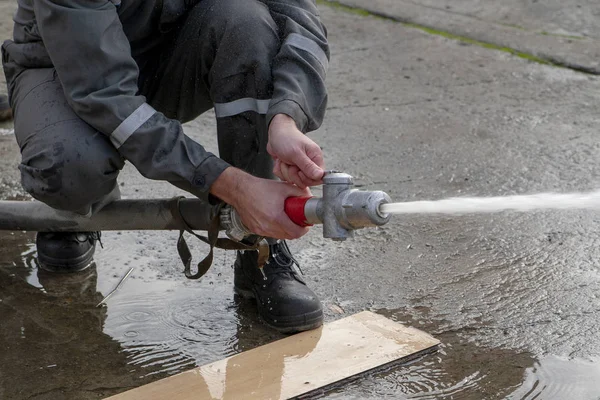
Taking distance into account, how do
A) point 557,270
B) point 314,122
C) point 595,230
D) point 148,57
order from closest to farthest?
point 314,122, point 148,57, point 557,270, point 595,230

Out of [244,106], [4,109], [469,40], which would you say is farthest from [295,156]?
[469,40]

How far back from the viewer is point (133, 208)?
94.9 inches

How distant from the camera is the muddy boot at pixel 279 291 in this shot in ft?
7.68

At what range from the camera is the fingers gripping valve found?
71.4 inches

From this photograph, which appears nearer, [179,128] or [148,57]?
[179,128]

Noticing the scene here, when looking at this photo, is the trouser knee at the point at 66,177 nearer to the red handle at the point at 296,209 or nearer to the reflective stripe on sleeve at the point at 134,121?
the reflective stripe on sleeve at the point at 134,121

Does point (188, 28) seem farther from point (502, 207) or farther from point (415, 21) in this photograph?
point (415, 21)

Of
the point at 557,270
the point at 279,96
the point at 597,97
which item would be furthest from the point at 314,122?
the point at 597,97

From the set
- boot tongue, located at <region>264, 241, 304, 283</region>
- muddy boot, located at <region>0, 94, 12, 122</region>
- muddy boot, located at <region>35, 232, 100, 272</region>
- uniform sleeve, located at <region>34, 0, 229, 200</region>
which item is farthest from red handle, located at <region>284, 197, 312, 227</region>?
muddy boot, located at <region>0, 94, 12, 122</region>

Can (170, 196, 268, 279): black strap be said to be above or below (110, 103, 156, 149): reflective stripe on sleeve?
below

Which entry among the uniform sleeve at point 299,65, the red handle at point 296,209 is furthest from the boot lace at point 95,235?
the red handle at point 296,209

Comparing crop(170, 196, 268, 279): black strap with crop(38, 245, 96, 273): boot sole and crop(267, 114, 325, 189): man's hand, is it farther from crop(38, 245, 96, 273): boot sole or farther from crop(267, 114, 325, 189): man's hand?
crop(38, 245, 96, 273): boot sole

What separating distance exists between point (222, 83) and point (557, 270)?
1.17 meters

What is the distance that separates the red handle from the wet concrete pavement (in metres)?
0.45
